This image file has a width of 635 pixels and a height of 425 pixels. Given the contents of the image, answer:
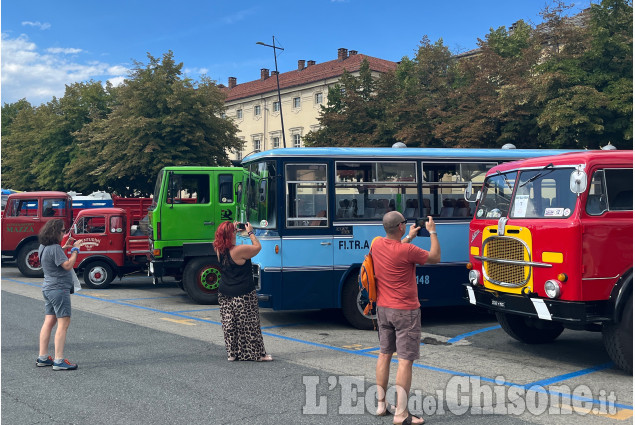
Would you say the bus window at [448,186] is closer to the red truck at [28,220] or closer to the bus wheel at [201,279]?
the bus wheel at [201,279]

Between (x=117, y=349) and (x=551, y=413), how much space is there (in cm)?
564

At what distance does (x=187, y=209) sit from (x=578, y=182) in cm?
891

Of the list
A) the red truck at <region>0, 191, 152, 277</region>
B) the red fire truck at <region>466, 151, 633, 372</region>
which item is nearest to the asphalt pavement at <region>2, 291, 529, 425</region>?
the red fire truck at <region>466, 151, 633, 372</region>

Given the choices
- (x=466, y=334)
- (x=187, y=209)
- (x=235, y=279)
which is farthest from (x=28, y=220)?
(x=466, y=334)

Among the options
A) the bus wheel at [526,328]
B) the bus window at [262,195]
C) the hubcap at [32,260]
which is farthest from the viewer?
the hubcap at [32,260]

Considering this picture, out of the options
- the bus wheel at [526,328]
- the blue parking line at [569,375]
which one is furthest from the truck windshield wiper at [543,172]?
the blue parking line at [569,375]

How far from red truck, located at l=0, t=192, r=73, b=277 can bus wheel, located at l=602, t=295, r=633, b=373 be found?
17051mm

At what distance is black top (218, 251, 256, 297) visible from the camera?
820 cm

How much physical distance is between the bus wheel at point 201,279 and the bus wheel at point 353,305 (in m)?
4.45

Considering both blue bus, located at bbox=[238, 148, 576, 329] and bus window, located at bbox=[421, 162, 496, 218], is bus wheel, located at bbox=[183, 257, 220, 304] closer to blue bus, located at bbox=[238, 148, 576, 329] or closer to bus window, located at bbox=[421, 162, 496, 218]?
blue bus, located at bbox=[238, 148, 576, 329]

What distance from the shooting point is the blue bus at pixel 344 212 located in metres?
10.3

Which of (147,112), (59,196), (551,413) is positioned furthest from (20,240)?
(551,413)

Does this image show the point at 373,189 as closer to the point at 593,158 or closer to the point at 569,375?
the point at 593,158

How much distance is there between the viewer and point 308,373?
24.4 feet
